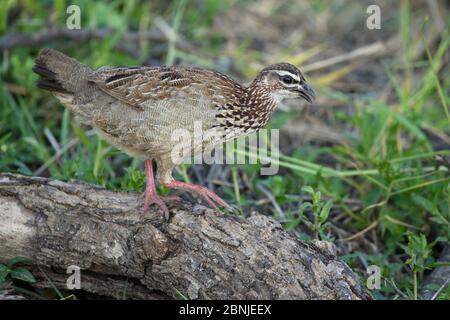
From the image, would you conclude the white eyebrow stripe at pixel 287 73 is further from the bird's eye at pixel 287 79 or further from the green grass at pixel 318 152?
the green grass at pixel 318 152

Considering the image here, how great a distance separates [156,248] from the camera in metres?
4.14

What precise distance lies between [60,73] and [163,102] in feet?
2.78

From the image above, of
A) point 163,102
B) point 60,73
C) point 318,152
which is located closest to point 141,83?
point 163,102

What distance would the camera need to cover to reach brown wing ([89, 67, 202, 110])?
484 centimetres

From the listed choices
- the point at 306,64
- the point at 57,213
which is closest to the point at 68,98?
the point at 57,213

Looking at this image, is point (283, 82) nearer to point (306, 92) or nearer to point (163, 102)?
point (306, 92)

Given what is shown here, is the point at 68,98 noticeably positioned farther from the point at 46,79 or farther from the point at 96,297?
the point at 96,297

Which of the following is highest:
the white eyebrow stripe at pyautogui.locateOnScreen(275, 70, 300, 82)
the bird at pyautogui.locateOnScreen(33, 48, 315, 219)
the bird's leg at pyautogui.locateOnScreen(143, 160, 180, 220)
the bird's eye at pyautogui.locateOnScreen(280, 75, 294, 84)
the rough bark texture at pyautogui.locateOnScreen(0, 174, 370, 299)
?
the white eyebrow stripe at pyautogui.locateOnScreen(275, 70, 300, 82)

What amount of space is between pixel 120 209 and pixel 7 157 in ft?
5.19

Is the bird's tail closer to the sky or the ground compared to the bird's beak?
closer to the sky

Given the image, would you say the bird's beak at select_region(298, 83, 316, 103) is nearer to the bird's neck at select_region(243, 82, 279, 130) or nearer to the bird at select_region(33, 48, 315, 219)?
the bird at select_region(33, 48, 315, 219)

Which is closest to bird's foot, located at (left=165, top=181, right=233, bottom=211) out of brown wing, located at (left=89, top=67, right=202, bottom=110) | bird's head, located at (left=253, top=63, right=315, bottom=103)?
brown wing, located at (left=89, top=67, right=202, bottom=110)

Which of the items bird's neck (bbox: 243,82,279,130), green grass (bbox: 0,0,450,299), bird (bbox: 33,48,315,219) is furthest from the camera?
green grass (bbox: 0,0,450,299)

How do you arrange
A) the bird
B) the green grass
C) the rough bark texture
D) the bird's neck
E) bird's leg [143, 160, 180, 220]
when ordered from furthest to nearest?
the green grass < the bird's neck < the bird < bird's leg [143, 160, 180, 220] < the rough bark texture
